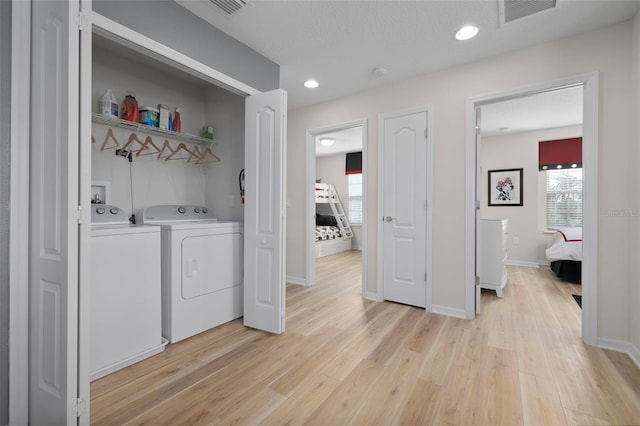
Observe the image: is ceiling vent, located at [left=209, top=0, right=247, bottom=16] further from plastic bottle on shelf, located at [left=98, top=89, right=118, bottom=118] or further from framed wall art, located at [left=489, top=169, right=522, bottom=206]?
framed wall art, located at [left=489, top=169, right=522, bottom=206]

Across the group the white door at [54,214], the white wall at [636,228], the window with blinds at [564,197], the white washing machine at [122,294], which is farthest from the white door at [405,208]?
the window with blinds at [564,197]

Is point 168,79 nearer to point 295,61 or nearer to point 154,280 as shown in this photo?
point 295,61

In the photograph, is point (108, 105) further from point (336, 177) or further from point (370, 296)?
point (336, 177)

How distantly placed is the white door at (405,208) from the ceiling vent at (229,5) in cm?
180

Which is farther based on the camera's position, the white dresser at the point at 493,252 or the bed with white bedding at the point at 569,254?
the bed with white bedding at the point at 569,254

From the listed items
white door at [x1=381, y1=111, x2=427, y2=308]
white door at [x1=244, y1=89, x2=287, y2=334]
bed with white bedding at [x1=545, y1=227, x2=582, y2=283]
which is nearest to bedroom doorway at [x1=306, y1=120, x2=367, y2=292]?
white door at [x1=381, y1=111, x2=427, y2=308]

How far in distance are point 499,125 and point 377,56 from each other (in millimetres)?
3246

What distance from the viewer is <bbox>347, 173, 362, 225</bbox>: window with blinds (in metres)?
7.28

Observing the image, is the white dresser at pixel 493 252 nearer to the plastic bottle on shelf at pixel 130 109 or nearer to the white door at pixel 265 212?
the white door at pixel 265 212

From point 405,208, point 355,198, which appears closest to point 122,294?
point 405,208

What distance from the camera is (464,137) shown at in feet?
8.99

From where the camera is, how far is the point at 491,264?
3387 millimetres

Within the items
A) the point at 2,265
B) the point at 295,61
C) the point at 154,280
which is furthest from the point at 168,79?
the point at 2,265

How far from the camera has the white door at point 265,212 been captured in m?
2.33
